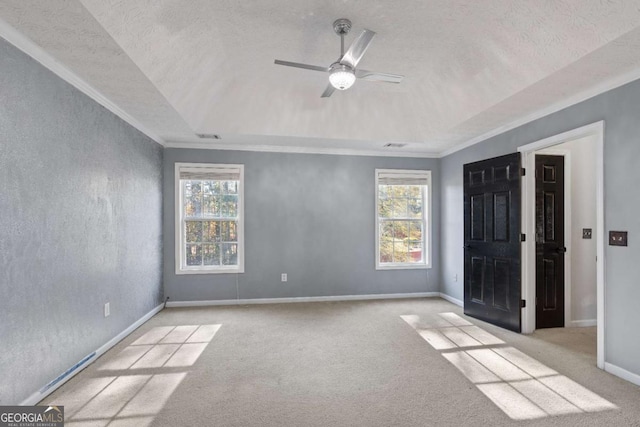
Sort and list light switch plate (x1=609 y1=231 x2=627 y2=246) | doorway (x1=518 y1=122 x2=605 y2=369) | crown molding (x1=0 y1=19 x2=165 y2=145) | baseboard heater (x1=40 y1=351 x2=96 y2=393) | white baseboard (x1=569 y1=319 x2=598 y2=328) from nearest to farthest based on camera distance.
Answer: crown molding (x1=0 y1=19 x2=165 y2=145), baseboard heater (x1=40 y1=351 x2=96 y2=393), light switch plate (x1=609 y1=231 x2=627 y2=246), doorway (x1=518 y1=122 x2=605 y2=369), white baseboard (x1=569 y1=319 x2=598 y2=328)

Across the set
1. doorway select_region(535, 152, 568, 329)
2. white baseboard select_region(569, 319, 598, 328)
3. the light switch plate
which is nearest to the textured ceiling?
doorway select_region(535, 152, 568, 329)

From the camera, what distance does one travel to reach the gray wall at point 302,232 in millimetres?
4867

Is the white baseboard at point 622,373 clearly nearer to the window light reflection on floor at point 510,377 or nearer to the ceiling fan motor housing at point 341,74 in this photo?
the window light reflection on floor at point 510,377

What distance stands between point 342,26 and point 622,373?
367 centimetres

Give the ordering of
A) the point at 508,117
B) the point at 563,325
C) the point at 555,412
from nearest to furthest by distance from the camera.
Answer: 1. the point at 555,412
2. the point at 508,117
3. the point at 563,325

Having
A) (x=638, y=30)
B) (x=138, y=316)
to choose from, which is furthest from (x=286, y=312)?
(x=638, y=30)

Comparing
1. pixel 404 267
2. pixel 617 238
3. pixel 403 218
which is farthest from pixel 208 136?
pixel 617 238

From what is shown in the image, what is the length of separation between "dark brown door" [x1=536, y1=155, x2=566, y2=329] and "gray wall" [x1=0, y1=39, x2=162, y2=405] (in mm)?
4853

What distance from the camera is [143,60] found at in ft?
7.90

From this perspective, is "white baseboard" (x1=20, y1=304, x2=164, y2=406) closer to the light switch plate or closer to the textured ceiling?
the textured ceiling

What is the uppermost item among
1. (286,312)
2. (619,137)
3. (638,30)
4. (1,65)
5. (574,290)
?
(638,30)

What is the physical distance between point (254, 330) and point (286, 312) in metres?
0.80

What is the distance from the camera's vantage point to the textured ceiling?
2082 millimetres

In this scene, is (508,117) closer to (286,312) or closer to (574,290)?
(574,290)
